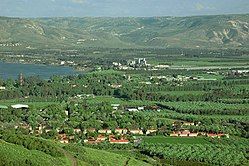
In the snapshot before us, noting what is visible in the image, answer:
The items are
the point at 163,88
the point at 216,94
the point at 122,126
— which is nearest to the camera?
the point at 122,126

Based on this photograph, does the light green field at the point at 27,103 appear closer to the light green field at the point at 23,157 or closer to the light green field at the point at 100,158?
the light green field at the point at 100,158

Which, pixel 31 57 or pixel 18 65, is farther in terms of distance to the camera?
pixel 31 57

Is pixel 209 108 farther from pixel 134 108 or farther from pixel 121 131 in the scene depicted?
pixel 121 131

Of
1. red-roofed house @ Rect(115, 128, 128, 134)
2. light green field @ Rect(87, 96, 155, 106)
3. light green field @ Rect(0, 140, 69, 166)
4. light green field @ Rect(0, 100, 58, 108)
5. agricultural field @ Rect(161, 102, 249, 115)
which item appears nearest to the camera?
light green field @ Rect(0, 140, 69, 166)

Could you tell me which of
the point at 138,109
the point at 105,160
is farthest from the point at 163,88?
the point at 105,160

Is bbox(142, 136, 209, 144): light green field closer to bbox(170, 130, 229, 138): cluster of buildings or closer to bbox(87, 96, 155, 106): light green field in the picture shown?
bbox(170, 130, 229, 138): cluster of buildings

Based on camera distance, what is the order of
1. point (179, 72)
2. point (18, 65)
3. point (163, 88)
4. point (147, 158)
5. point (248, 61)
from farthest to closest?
point (248, 61) → point (18, 65) → point (179, 72) → point (163, 88) → point (147, 158)

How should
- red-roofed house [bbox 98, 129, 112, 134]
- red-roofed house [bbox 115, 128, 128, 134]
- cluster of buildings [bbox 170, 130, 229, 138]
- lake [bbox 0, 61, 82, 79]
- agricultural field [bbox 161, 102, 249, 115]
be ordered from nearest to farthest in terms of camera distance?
cluster of buildings [bbox 170, 130, 229, 138] < red-roofed house [bbox 98, 129, 112, 134] < red-roofed house [bbox 115, 128, 128, 134] < agricultural field [bbox 161, 102, 249, 115] < lake [bbox 0, 61, 82, 79]

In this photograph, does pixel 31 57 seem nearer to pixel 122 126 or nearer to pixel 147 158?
pixel 122 126

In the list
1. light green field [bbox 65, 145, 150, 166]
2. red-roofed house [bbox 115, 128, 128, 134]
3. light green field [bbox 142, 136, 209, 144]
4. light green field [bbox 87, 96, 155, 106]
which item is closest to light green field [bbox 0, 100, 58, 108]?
light green field [bbox 87, 96, 155, 106]
